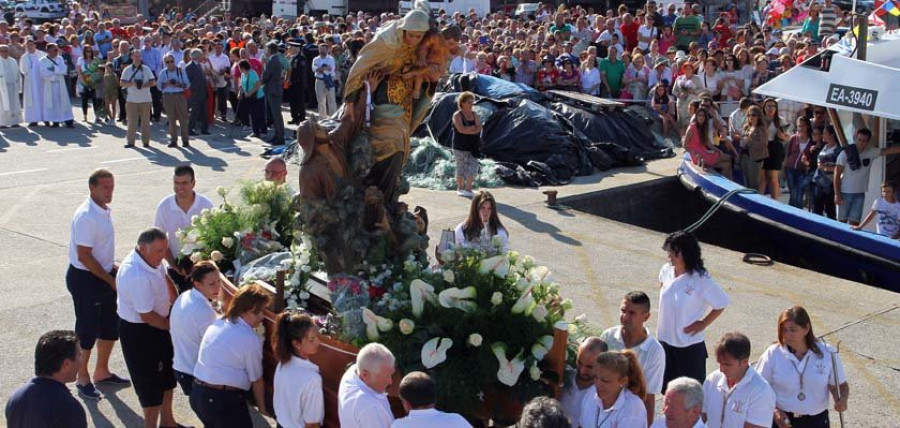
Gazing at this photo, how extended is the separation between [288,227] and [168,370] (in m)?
2.13

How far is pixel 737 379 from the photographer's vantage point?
18.9 feet

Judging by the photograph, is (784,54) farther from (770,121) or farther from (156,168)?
(156,168)

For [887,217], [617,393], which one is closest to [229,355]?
[617,393]

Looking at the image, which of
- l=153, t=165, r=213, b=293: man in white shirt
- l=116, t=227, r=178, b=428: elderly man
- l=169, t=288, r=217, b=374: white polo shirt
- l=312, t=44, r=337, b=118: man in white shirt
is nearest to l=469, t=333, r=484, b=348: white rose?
l=169, t=288, r=217, b=374: white polo shirt

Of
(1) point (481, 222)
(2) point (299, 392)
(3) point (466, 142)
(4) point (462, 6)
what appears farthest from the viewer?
(4) point (462, 6)

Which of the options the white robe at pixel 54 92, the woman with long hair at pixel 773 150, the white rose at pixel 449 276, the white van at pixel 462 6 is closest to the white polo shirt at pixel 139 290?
the white rose at pixel 449 276

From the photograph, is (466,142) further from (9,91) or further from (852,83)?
(9,91)

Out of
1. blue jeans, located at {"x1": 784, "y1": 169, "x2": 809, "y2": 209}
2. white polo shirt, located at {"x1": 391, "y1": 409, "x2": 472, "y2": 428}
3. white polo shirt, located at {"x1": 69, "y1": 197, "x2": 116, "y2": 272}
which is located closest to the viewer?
white polo shirt, located at {"x1": 391, "y1": 409, "x2": 472, "y2": 428}

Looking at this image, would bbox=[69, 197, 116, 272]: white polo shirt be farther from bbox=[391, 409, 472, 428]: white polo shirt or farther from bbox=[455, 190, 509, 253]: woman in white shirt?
bbox=[391, 409, 472, 428]: white polo shirt

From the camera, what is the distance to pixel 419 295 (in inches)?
250

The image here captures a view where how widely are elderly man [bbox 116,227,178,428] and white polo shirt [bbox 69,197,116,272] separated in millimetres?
768

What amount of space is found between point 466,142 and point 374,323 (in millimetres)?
7870

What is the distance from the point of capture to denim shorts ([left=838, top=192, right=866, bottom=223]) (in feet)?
41.7

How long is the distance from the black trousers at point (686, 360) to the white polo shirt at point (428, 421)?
244cm
